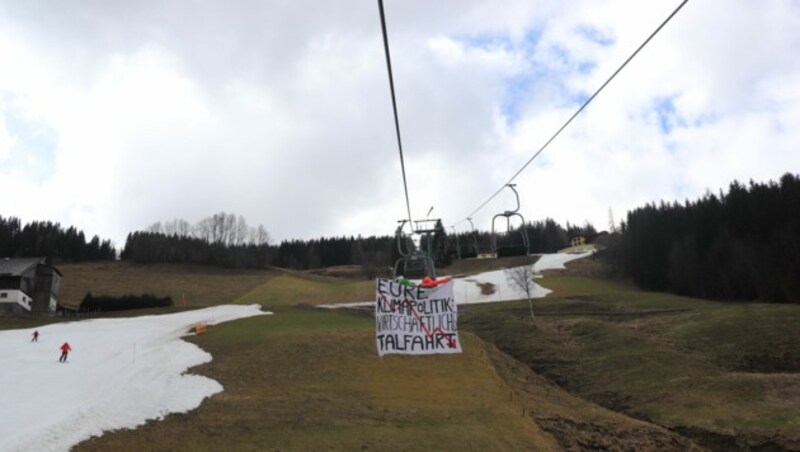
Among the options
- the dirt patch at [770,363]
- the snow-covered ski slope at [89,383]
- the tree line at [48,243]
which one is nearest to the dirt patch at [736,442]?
the dirt patch at [770,363]

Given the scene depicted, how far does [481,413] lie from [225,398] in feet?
46.1

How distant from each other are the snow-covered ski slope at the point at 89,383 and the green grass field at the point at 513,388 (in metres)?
1.60

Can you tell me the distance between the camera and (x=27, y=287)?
8456 cm

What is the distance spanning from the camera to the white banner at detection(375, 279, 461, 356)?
17.7m

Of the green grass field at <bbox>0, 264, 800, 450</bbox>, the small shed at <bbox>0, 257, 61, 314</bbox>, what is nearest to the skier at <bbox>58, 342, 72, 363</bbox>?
the green grass field at <bbox>0, 264, 800, 450</bbox>

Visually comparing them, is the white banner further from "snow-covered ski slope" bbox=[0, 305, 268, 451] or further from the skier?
the skier

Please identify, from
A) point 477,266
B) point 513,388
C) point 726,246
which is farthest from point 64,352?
point 477,266

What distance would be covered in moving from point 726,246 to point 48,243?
16855 cm

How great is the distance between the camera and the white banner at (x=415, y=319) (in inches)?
696

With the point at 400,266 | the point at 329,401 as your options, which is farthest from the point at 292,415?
the point at 400,266

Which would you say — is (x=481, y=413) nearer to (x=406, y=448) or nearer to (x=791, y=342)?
(x=406, y=448)

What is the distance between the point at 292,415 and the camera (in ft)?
83.3

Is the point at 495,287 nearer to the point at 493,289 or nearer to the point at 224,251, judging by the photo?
the point at 493,289

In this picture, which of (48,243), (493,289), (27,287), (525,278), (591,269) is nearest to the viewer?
(525,278)
